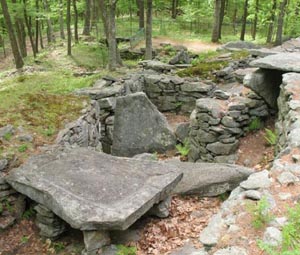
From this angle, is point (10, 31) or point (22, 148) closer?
point (22, 148)

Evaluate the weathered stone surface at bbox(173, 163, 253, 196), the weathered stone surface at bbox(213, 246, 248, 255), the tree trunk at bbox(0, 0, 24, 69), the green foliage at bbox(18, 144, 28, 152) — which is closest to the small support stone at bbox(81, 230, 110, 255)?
the weathered stone surface at bbox(173, 163, 253, 196)

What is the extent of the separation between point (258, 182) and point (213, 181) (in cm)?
130

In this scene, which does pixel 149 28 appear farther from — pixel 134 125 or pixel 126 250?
pixel 126 250

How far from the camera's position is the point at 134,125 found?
370 inches

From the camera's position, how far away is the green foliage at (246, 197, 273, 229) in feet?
11.8

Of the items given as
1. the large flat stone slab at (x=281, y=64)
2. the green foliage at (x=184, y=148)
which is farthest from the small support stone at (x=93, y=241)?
the large flat stone slab at (x=281, y=64)

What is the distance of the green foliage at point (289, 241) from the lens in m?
3.02

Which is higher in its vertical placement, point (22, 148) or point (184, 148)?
point (22, 148)

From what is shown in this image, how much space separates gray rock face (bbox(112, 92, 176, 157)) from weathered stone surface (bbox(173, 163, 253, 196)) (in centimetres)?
357

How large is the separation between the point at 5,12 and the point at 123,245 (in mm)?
11559

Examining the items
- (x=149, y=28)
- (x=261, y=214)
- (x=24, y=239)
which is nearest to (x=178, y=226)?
(x=261, y=214)

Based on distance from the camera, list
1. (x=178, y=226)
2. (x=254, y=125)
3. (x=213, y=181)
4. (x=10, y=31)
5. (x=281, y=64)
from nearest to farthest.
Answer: (x=178, y=226)
(x=213, y=181)
(x=281, y=64)
(x=254, y=125)
(x=10, y=31)

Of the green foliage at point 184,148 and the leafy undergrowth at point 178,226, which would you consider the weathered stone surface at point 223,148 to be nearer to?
the green foliage at point 184,148

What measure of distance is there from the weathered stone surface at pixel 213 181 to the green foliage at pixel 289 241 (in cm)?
209
